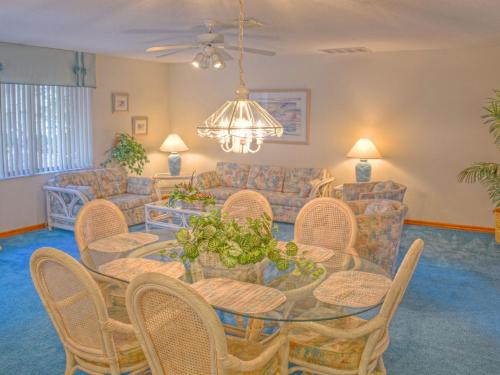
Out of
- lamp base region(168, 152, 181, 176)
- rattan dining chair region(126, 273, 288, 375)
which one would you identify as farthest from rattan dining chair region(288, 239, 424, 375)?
lamp base region(168, 152, 181, 176)

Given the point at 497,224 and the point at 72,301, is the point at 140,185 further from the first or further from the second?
the point at 72,301

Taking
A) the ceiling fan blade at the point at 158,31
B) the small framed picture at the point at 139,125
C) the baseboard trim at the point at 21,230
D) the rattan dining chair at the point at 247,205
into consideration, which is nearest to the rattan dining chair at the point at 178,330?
the rattan dining chair at the point at 247,205

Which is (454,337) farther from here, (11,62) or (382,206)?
(11,62)

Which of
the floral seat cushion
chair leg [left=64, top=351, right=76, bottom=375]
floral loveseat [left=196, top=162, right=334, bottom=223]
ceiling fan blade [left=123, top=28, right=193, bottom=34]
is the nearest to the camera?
the floral seat cushion

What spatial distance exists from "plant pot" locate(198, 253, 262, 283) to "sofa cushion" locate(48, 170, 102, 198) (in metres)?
3.99

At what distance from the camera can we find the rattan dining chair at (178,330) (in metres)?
1.90

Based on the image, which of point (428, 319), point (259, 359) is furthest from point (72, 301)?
point (428, 319)

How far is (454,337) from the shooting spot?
3.62 metres

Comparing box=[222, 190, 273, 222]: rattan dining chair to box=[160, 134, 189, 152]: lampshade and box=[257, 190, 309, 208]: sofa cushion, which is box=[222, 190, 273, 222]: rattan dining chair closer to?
box=[257, 190, 309, 208]: sofa cushion

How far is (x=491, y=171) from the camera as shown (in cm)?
597

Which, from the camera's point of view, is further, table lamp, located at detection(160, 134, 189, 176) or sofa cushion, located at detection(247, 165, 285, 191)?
table lamp, located at detection(160, 134, 189, 176)

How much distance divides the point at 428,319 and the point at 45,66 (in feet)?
17.2

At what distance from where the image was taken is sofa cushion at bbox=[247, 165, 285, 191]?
7391 mm

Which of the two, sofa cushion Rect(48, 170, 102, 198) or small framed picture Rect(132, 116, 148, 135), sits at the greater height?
small framed picture Rect(132, 116, 148, 135)
